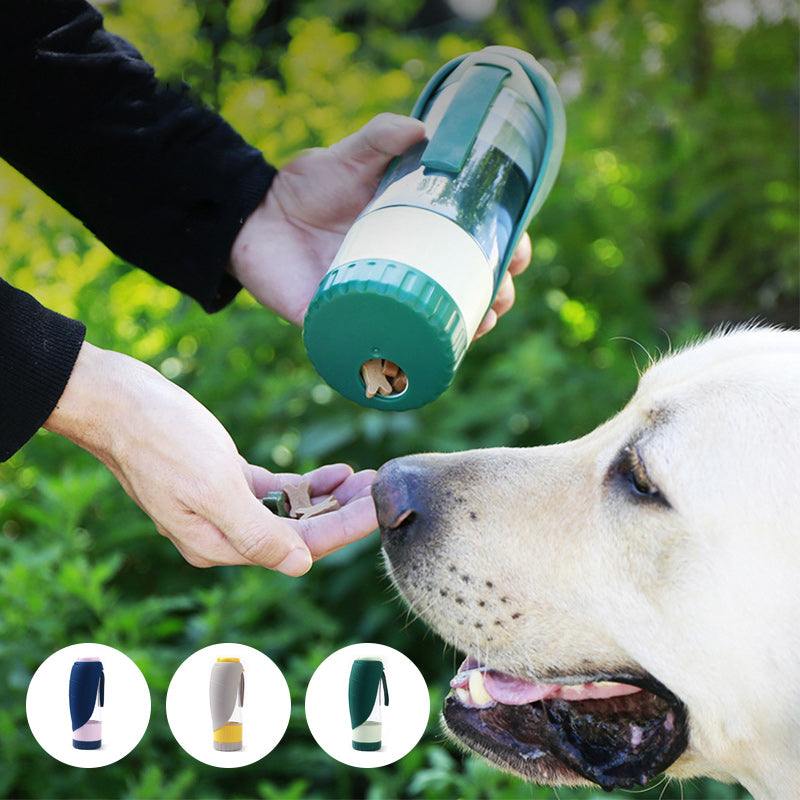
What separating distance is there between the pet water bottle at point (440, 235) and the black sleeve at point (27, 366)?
18.5 inches

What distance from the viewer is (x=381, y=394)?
2.09m

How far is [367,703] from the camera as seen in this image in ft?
7.27

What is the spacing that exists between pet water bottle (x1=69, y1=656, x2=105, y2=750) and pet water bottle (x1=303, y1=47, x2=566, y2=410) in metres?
0.88

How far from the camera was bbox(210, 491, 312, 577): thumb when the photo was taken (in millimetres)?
1782

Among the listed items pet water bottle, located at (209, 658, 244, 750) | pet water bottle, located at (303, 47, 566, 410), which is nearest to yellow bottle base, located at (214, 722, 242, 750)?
pet water bottle, located at (209, 658, 244, 750)

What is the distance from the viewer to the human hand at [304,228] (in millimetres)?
2482

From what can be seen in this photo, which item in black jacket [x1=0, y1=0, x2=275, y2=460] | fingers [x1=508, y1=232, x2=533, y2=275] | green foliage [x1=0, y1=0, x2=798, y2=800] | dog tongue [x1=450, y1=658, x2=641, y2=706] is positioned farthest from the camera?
green foliage [x1=0, y1=0, x2=798, y2=800]

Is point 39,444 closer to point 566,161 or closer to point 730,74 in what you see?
point 566,161

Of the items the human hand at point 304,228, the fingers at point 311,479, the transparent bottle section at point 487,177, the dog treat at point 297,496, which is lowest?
the fingers at point 311,479

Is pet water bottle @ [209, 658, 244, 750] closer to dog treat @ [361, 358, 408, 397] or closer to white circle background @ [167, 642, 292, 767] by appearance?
white circle background @ [167, 642, 292, 767]

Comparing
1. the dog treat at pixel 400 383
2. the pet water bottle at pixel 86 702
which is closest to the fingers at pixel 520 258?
the dog treat at pixel 400 383

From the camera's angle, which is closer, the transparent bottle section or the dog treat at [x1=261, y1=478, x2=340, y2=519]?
the transparent bottle section

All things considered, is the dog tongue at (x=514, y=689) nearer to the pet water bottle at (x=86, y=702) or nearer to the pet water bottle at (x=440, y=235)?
the pet water bottle at (x=440, y=235)

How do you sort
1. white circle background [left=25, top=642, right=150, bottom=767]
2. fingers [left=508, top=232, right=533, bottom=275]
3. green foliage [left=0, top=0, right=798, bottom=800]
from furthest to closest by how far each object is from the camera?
green foliage [left=0, top=0, right=798, bottom=800] → fingers [left=508, top=232, right=533, bottom=275] → white circle background [left=25, top=642, right=150, bottom=767]
